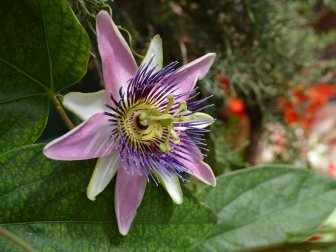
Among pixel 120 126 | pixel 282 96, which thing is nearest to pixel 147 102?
pixel 120 126

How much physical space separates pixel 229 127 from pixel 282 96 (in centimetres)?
17

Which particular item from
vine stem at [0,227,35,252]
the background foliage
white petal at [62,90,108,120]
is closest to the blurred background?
the background foliage

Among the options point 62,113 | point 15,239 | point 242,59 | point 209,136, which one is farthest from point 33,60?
point 242,59

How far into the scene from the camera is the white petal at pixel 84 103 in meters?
0.44

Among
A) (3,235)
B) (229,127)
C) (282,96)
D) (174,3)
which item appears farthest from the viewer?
(229,127)

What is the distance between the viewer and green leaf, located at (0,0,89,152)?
0.44 meters

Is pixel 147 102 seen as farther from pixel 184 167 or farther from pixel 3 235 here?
pixel 3 235

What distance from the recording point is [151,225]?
1.67ft

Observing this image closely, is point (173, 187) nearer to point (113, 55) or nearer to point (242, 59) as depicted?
point (113, 55)

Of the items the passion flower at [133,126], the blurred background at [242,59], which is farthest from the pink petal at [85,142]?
the blurred background at [242,59]

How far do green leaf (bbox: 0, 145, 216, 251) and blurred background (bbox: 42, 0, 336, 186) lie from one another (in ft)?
0.49

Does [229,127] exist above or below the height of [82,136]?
below

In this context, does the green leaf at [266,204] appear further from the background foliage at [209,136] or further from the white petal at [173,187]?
the white petal at [173,187]

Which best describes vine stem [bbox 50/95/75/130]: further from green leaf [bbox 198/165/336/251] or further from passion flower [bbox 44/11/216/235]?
green leaf [bbox 198/165/336/251]
